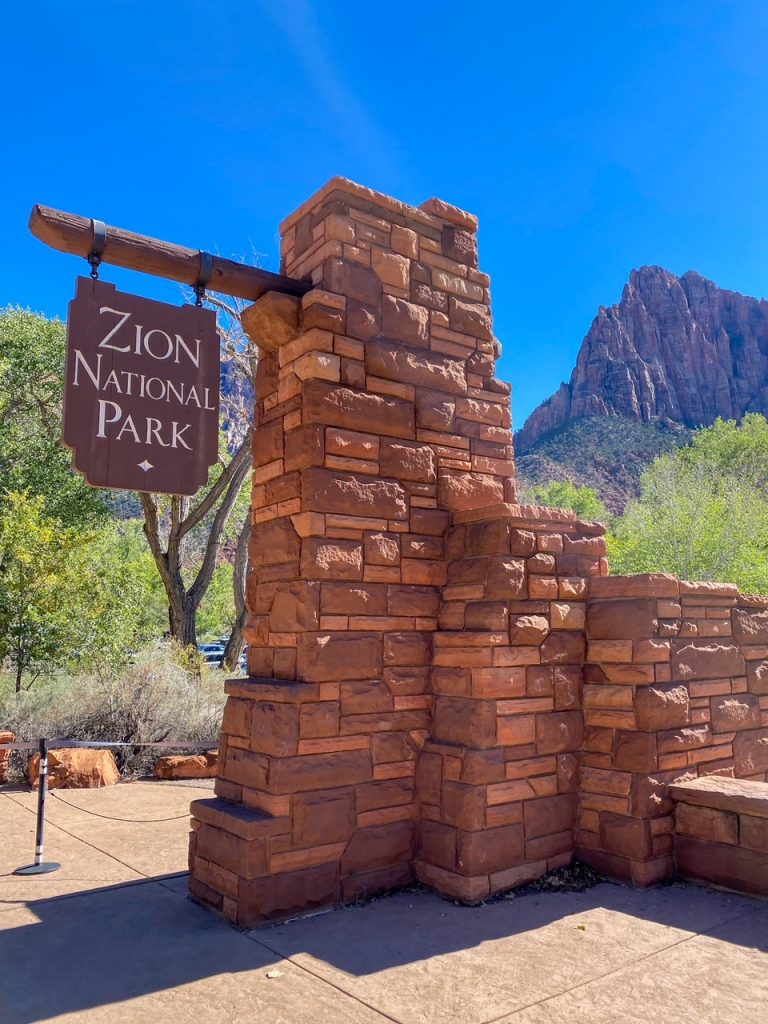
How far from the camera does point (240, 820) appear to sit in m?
3.97

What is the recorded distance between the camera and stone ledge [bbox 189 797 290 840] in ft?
12.9

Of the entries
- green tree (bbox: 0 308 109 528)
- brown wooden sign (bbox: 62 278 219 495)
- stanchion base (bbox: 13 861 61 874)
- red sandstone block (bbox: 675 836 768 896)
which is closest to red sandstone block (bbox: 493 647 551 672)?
red sandstone block (bbox: 675 836 768 896)

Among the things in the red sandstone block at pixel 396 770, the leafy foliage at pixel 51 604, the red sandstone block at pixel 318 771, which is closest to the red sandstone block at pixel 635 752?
the red sandstone block at pixel 396 770

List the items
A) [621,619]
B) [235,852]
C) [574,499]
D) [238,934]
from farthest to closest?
1. [574,499]
2. [621,619]
3. [235,852]
4. [238,934]

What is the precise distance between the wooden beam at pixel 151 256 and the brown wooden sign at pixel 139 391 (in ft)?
0.74

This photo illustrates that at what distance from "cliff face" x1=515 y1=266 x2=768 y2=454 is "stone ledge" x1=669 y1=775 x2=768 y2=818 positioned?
69486 mm

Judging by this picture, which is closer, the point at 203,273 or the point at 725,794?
the point at 725,794

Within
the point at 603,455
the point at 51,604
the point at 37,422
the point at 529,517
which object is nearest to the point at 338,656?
the point at 529,517

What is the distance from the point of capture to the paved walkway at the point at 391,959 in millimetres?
3002

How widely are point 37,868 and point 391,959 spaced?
9.56 feet

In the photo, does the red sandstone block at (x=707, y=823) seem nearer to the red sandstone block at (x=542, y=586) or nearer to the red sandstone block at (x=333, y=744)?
the red sandstone block at (x=542, y=586)

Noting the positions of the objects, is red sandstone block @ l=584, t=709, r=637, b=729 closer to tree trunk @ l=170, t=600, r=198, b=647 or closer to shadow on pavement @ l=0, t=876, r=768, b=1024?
shadow on pavement @ l=0, t=876, r=768, b=1024

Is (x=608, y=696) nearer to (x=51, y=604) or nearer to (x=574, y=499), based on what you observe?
(x=51, y=604)

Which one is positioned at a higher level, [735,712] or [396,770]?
[735,712]
